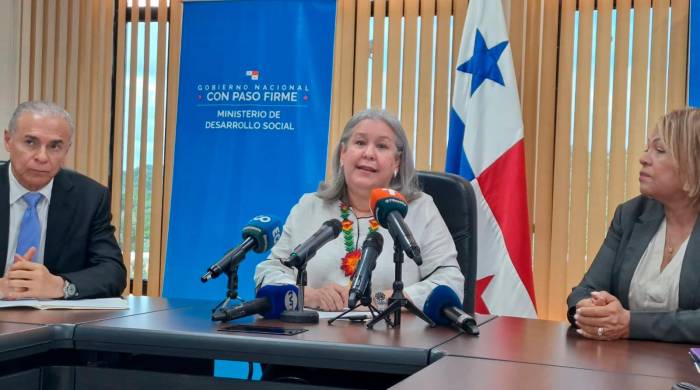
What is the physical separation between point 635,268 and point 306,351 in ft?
3.57

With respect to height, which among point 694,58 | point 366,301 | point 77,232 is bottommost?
point 366,301

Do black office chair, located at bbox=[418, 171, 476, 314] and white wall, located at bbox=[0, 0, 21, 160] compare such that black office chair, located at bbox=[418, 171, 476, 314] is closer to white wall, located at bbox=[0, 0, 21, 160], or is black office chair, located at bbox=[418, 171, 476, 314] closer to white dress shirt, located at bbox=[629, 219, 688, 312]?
white dress shirt, located at bbox=[629, 219, 688, 312]

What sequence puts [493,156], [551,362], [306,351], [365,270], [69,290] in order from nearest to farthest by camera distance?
1. [551,362]
2. [306,351]
3. [365,270]
4. [69,290]
5. [493,156]

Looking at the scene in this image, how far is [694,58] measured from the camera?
3871 mm

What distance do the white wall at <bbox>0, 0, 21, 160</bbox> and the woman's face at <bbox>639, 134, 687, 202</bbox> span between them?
435 centimetres

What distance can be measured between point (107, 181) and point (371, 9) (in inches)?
89.4

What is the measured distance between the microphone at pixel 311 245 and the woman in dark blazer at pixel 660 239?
2.31ft

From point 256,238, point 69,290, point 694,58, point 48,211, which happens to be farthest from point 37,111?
point 694,58

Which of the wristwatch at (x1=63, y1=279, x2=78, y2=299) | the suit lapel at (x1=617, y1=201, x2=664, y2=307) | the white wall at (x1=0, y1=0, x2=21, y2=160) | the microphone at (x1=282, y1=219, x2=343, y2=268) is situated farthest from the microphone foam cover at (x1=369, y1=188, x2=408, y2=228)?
the white wall at (x1=0, y1=0, x2=21, y2=160)

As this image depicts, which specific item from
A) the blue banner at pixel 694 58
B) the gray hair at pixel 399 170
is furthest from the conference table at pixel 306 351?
the blue banner at pixel 694 58

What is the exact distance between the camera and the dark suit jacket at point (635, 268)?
2037mm

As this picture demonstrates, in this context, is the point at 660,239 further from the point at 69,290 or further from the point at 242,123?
the point at 242,123

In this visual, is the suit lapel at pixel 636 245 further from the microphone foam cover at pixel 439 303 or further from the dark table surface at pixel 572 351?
the microphone foam cover at pixel 439 303

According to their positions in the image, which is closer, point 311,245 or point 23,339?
point 23,339
